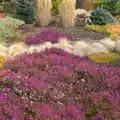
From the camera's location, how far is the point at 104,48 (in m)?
8.88

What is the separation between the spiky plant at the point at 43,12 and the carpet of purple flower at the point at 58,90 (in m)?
6.18

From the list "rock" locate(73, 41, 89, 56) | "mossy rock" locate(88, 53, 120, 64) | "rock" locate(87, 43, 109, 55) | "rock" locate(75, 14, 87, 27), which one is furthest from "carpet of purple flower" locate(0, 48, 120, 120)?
"rock" locate(75, 14, 87, 27)

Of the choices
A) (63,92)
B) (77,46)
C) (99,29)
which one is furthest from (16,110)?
(99,29)

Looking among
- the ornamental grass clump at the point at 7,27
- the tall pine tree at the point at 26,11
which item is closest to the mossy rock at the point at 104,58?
the ornamental grass clump at the point at 7,27

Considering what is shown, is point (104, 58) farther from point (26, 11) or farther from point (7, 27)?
point (26, 11)

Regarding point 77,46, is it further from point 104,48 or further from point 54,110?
point 54,110

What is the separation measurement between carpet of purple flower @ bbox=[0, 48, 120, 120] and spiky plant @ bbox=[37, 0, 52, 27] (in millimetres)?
6181

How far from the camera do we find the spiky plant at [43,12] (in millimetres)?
13128

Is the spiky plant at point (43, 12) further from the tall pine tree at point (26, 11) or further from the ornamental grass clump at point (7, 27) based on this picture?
the ornamental grass clump at point (7, 27)

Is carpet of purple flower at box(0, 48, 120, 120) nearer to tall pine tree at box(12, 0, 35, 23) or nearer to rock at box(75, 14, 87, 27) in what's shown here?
rock at box(75, 14, 87, 27)

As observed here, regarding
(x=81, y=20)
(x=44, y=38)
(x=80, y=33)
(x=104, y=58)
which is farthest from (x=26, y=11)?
(x=104, y=58)

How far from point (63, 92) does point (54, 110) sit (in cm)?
85

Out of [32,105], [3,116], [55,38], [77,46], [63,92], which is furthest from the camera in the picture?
[55,38]

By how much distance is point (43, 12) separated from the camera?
1322 centimetres
